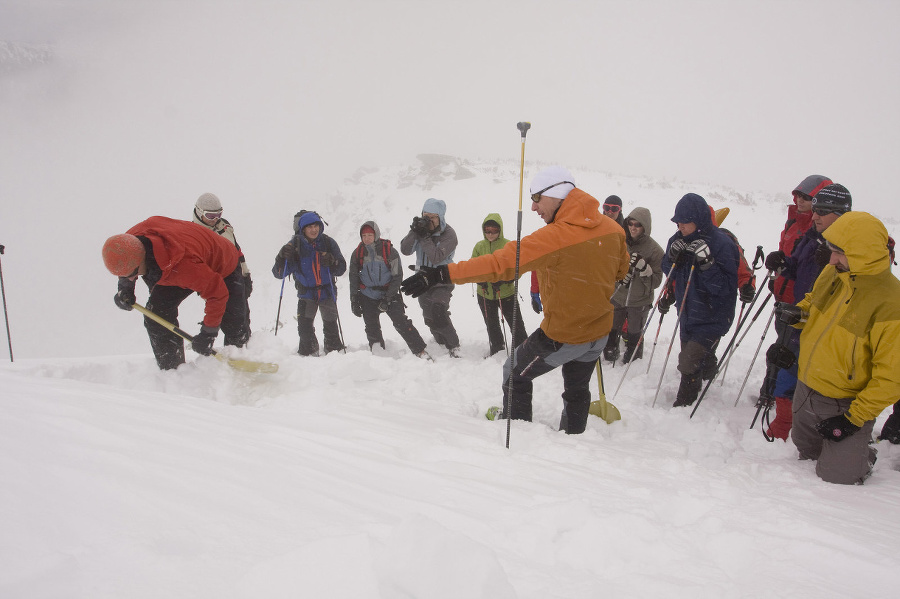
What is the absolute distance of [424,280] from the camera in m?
2.68

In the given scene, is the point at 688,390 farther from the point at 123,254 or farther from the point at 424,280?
the point at 123,254

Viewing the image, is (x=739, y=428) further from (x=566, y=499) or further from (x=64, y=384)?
(x=64, y=384)

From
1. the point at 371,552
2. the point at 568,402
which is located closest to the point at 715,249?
the point at 568,402

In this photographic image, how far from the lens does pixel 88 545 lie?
3.83 ft

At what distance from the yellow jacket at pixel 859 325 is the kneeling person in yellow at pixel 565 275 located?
1348mm

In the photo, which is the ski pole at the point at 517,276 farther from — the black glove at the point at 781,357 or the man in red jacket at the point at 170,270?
the man in red jacket at the point at 170,270

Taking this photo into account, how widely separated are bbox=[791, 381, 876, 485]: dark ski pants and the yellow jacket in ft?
0.33

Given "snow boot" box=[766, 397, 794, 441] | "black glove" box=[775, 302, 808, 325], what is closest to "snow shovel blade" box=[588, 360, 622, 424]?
"snow boot" box=[766, 397, 794, 441]

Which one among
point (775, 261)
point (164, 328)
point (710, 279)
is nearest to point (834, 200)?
point (775, 261)

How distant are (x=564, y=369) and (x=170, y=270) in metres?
3.57

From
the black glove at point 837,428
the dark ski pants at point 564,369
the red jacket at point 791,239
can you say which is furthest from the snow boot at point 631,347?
the black glove at point 837,428

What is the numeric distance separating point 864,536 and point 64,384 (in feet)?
14.7

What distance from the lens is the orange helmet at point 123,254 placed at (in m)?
3.36

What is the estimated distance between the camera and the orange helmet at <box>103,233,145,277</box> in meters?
3.36
